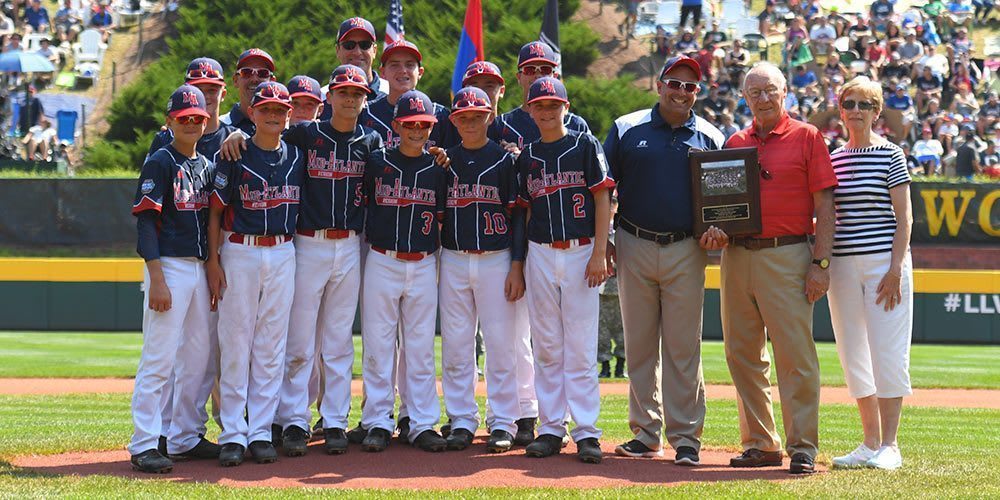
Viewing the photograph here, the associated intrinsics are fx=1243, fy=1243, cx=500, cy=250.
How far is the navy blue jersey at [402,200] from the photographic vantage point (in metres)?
7.27

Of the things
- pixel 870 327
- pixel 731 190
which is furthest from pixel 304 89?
pixel 870 327

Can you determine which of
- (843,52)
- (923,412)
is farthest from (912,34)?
(923,412)

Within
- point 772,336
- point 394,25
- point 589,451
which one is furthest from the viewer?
point 394,25

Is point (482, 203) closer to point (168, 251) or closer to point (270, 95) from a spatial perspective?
point (270, 95)

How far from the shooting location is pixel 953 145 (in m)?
23.3

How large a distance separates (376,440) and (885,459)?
2916mm

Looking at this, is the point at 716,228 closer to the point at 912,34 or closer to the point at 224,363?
the point at 224,363

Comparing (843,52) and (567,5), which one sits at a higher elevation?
(567,5)

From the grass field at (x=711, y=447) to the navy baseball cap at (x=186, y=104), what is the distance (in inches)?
78.0

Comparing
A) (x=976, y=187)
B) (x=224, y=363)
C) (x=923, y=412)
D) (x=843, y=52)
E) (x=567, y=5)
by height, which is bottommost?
(x=923, y=412)

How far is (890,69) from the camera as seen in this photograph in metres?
26.0

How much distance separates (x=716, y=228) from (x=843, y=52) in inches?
847

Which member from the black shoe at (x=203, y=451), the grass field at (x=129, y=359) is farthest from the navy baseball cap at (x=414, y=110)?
the grass field at (x=129, y=359)

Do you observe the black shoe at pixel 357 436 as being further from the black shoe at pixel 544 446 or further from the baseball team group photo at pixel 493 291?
the black shoe at pixel 544 446
